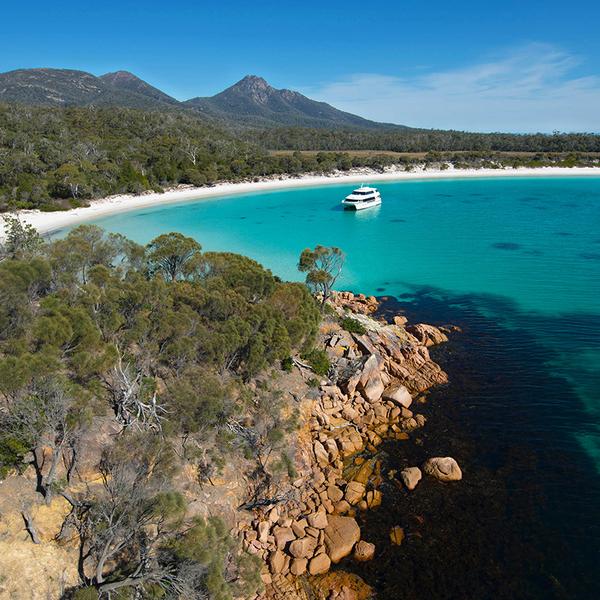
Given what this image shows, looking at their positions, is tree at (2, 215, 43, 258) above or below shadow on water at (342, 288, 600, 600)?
above

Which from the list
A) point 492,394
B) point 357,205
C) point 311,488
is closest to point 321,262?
point 492,394

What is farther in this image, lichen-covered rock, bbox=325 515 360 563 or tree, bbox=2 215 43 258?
tree, bbox=2 215 43 258

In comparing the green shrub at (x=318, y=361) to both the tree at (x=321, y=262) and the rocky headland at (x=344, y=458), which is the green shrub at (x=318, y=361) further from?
the tree at (x=321, y=262)

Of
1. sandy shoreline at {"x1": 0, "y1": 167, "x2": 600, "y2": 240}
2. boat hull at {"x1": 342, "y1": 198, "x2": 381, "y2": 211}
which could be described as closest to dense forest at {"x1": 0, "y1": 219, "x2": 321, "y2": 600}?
sandy shoreline at {"x1": 0, "y1": 167, "x2": 600, "y2": 240}

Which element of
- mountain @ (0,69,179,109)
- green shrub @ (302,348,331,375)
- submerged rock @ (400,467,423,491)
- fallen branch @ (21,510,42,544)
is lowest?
submerged rock @ (400,467,423,491)

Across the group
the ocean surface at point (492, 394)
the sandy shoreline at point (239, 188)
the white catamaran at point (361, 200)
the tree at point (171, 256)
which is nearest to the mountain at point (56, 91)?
the sandy shoreline at point (239, 188)

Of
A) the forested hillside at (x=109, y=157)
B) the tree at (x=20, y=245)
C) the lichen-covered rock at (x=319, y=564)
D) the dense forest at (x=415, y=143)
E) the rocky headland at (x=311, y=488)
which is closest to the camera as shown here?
the rocky headland at (x=311, y=488)

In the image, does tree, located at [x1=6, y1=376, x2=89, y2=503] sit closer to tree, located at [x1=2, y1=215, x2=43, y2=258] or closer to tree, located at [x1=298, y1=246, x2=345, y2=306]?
tree, located at [x1=298, y1=246, x2=345, y2=306]
